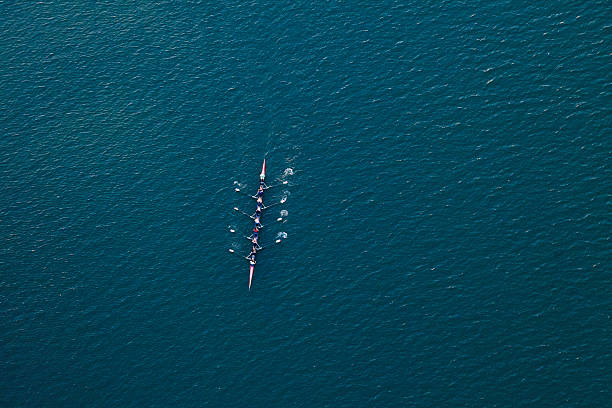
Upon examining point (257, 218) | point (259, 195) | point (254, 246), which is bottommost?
point (254, 246)

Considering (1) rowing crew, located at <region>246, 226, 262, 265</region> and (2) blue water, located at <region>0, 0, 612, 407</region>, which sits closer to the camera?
(2) blue water, located at <region>0, 0, 612, 407</region>

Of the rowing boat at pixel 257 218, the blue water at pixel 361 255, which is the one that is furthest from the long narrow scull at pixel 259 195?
the blue water at pixel 361 255

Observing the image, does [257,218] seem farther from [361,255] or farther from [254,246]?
[361,255]

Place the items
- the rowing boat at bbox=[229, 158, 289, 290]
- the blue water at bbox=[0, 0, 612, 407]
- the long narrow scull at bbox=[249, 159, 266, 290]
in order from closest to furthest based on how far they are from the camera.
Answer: the blue water at bbox=[0, 0, 612, 407] < the long narrow scull at bbox=[249, 159, 266, 290] < the rowing boat at bbox=[229, 158, 289, 290]

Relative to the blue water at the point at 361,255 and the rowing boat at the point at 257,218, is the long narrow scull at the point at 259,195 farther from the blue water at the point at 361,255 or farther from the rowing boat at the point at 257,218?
the blue water at the point at 361,255

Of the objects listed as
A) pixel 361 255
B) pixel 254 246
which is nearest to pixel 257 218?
pixel 254 246

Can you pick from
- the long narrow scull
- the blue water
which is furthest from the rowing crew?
the blue water

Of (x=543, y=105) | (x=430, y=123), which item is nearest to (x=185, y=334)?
(x=430, y=123)

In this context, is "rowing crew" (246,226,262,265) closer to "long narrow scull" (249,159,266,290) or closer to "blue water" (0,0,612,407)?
"long narrow scull" (249,159,266,290)
